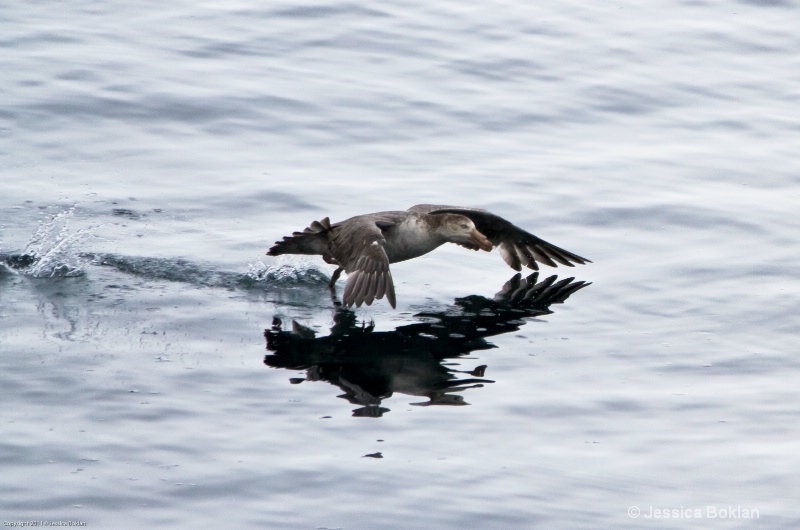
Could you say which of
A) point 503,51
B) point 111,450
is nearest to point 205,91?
point 503,51

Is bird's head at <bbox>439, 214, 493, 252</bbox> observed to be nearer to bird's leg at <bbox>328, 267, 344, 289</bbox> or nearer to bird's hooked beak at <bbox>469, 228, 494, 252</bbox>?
bird's hooked beak at <bbox>469, 228, 494, 252</bbox>

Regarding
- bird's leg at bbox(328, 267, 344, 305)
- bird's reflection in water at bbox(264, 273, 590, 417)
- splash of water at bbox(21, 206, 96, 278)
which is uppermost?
splash of water at bbox(21, 206, 96, 278)

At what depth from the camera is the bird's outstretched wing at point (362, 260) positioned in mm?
9977

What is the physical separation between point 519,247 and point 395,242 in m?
1.46

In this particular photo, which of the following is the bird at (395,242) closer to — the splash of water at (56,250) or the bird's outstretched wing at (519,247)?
the bird's outstretched wing at (519,247)

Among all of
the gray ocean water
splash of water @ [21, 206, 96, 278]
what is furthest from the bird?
splash of water @ [21, 206, 96, 278]

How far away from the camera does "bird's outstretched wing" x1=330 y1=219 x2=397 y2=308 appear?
32.7ft

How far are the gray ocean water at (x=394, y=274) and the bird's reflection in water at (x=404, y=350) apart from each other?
3cm

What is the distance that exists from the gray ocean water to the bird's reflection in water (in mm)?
29

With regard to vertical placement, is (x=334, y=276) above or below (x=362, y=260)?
below

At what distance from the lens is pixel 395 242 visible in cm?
1088

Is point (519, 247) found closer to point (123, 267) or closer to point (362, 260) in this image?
point (362, 260)

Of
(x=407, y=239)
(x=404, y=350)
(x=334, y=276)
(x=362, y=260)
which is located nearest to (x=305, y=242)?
(x=334, y=276)

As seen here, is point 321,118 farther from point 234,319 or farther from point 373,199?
point 234,319
